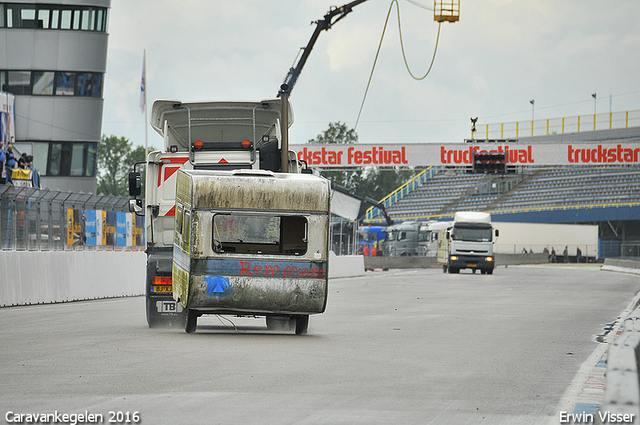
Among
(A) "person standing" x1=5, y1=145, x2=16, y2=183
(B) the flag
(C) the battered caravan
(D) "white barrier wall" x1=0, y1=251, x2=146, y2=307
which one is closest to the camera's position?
(C) the battered caravan

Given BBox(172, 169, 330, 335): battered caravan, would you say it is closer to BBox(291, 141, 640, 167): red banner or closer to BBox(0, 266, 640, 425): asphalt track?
BBox(0, 266, 640, 425): asphalt track

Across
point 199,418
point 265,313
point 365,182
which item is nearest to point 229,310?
point 265,313

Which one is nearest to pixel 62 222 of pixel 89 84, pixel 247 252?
pixel 247 252

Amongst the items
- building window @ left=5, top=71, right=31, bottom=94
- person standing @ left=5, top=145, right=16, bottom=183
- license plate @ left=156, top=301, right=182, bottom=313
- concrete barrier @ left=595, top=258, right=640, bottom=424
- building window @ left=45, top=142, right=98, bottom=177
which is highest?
building window @ left=5, top=71, right=31, bottom=94

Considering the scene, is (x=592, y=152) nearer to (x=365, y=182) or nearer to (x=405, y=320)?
(x=405, y=320)

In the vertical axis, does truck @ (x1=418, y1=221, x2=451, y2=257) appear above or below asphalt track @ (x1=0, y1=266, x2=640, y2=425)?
above

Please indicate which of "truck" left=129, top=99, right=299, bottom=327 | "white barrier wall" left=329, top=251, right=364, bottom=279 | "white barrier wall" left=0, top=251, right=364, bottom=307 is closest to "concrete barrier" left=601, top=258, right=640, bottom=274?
"white barrier wall" left=329, top=251, right=364, bottom=279

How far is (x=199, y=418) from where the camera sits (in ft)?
22.2

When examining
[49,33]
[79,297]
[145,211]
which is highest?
[49,33]

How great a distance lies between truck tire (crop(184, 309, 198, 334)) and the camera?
1347 cm


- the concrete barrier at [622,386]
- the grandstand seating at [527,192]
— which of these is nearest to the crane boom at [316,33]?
the concrete barrier at [622,386]

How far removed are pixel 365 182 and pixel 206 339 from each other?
138335mm

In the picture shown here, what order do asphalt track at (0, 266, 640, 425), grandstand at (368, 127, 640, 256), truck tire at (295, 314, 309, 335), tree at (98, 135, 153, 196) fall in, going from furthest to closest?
tree at (98, 135, 153, 196) < grandstand at (368, 127, 640, 256) < truck tire at (295, 314, 309, 335) < asphalt track at (0, 266, 640, 425)

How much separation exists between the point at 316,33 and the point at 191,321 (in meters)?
14.3
